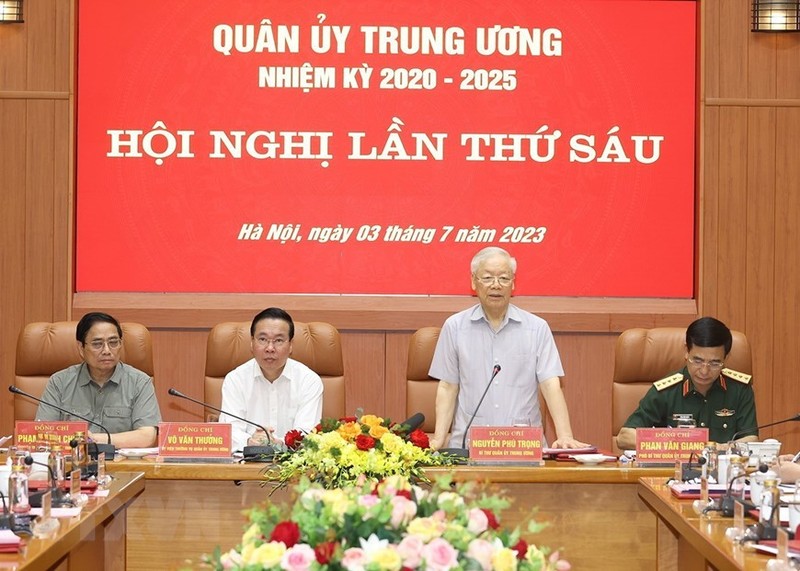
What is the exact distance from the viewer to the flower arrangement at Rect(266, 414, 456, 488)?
113 inches

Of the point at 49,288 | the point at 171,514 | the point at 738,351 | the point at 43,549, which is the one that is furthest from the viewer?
the point at 49,288

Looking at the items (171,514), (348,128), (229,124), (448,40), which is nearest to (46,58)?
(229,124)

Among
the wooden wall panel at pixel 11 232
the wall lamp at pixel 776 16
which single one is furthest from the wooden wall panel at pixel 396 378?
the wall lamp at pixel 776 16

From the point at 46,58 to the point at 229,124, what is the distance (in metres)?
0.87

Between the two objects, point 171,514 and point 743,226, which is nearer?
point 171,514

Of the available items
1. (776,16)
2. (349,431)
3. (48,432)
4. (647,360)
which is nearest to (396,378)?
(647,360)

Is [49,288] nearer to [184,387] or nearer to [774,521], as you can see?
[184,387]

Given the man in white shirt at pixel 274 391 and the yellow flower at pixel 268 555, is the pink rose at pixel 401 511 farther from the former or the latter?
the man in white shirt at pixel 274 391

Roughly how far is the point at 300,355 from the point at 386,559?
2.83m

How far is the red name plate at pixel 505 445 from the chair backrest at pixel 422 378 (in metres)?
0.87

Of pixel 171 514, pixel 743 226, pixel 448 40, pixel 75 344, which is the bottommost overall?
pixel 171 514

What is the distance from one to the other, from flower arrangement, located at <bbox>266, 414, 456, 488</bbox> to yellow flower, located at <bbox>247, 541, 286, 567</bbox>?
4.13 ft

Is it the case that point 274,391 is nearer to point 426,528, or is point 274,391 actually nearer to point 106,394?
point 106,394

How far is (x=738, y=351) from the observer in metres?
4.10
